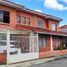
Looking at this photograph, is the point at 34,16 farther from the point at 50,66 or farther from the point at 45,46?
the point at 50,66

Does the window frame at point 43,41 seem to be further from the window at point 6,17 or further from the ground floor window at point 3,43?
the ground floor window at point 3,43

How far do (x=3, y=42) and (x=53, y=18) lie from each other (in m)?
17.9

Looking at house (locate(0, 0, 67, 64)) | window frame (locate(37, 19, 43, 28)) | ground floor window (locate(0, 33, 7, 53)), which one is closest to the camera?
ground floor window (locate(0, 33, 7, 53))

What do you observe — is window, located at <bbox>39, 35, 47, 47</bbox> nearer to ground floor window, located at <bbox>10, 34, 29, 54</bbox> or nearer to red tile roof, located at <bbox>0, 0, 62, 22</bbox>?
red tile roof, located at <bbox>0, 0, 62, 22</bbox>

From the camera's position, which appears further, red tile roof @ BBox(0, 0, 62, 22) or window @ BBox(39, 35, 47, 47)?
window @ BBox(39, 35, 47, 47)

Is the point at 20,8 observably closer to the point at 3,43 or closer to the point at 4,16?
the point at 4,16

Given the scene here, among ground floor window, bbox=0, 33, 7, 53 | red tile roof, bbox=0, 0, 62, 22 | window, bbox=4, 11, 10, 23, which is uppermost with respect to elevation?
red tile roof, bbox=0, 0, 62, 22

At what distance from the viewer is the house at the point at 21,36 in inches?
856

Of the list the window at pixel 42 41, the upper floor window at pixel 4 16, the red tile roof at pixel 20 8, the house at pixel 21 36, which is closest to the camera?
the house at pixel 21 36

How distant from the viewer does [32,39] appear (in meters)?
25.9

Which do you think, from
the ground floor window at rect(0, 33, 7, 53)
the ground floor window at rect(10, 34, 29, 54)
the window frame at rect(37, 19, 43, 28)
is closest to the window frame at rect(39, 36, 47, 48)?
the window frame at rect(37, 19, 43, 28)

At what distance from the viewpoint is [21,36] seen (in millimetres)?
24734

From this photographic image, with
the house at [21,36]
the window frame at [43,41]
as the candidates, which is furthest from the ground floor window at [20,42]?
the window frame at [43,41]

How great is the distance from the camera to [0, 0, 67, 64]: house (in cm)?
2175
